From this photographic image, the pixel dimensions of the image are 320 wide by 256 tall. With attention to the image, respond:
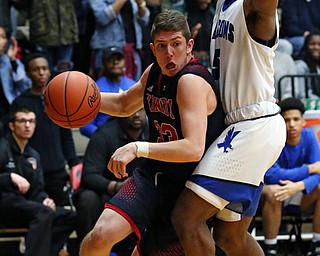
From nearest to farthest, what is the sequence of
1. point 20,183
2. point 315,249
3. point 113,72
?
point 20,183, point 315,249, point 113,72

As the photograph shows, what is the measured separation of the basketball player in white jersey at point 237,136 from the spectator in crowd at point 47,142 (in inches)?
127

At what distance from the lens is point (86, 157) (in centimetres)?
771

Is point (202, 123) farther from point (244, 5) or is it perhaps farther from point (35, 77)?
point (35, 77)

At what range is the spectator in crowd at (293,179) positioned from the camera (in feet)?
25.3

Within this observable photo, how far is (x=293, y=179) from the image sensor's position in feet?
25.6

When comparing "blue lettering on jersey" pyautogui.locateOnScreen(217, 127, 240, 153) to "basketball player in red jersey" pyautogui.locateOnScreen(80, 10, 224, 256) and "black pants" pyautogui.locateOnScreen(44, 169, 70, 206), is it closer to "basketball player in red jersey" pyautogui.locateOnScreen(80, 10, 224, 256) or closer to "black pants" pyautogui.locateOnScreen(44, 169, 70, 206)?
"basketball player in red jersey" pyautogui.locateOnScreen(80, 10, 224, 256)

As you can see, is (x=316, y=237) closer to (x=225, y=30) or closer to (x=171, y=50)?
(x=225, y=30)

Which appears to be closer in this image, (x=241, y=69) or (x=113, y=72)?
(x=241, y=69)

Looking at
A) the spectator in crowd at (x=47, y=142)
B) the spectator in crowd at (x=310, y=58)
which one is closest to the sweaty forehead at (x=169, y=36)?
the spectator in crowd at (x=47, y=142)

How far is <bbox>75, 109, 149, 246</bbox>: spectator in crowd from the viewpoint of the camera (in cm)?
754

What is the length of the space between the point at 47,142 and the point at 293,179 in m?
2.43

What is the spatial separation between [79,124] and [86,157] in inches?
95.5

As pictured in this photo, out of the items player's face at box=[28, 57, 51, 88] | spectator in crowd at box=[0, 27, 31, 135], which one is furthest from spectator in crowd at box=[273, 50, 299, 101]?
spectator in crowd at box=[0, 27, 31, 135]

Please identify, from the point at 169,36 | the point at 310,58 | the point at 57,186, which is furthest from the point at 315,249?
the point at 169,36
